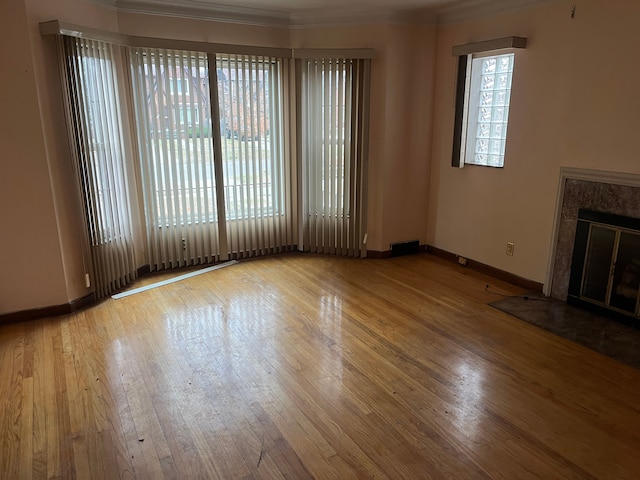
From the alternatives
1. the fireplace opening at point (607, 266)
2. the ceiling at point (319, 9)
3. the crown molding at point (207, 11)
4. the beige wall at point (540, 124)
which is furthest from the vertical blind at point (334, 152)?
the fireplace opening at point (607, 266)

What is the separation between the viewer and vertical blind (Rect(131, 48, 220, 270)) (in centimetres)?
416

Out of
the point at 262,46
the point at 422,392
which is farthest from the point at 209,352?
the point at 262,46

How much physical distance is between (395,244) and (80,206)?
3.16 meters

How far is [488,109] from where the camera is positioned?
4355 mm

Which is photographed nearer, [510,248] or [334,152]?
[510,248]

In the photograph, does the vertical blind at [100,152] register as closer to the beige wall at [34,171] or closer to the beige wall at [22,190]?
the beige wall at [34,171]

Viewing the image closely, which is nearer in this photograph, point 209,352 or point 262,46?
point 209,352

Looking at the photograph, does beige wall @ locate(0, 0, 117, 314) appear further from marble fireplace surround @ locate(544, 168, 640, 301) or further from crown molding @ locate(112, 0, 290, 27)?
marble fireplace surround @ locate(544, 168, 640, 301)

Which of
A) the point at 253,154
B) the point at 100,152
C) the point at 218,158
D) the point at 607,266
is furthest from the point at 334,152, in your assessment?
the point at 607,266

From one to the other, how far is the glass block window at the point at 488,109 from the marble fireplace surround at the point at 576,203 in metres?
0.74

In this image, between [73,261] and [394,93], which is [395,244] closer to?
[394,93]

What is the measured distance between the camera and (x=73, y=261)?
143 inches

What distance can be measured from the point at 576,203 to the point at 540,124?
74 cm

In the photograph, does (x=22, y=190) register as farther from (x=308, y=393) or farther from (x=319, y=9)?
(x=319, y=9)
